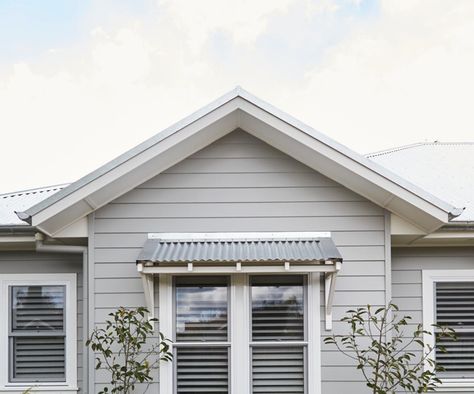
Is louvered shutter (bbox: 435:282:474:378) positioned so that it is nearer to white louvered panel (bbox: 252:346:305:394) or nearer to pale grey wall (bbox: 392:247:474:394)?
pale grey wall (bbox: 392:247:474:394)

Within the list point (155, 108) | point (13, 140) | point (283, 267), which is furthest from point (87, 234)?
point (13, 140)

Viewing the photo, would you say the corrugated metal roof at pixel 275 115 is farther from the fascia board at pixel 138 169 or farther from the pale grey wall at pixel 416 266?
the pale grey wall at pixel 416 266

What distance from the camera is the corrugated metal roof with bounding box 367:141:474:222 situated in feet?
27.4

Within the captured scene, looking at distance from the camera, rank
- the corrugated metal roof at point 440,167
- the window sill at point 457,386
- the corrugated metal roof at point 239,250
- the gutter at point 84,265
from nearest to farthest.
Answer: the corrugated metal roof at point 239,250 < the gutter at point 84,265 < the window sill at point 457,386 < the corrugated metal roof at point 440,167

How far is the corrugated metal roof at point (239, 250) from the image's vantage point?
605 cm

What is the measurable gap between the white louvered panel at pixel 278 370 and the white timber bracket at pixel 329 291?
463 millimetres

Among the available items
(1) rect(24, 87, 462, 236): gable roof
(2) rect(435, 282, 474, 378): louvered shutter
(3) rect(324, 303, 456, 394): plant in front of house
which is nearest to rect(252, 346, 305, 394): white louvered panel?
(3) rect(324, 303, 456, 394): plant in front of house

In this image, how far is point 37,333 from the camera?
7617 mm

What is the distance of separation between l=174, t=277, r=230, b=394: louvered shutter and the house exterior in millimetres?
12

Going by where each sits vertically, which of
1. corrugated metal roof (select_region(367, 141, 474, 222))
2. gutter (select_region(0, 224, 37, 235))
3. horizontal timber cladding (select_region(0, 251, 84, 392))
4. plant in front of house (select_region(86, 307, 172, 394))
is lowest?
plant in front of house (select_region(86, 307, 172, 394))

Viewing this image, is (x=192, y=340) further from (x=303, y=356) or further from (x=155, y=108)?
(x=155, y=108)

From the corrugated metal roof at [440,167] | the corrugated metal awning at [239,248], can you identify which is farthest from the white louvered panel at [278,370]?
the corrugated metal roof at [440,167]

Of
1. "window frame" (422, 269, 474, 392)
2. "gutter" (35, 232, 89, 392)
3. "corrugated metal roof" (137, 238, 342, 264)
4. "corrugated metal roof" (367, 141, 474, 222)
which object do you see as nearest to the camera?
"corrugated metal roof" (137, 238, 342, 264)

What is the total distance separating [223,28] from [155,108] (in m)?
3.50
